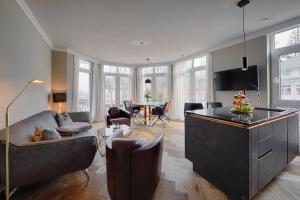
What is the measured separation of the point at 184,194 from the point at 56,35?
14.5 ft

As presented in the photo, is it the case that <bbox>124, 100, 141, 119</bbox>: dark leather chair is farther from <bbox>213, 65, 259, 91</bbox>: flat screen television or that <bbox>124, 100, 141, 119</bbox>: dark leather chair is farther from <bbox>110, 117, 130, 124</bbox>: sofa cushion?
<bbox>213, 65, 259, 91</bbox>: flat screen television

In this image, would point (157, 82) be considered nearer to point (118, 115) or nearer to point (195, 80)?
point (195, 80)

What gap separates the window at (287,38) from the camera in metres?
3.13

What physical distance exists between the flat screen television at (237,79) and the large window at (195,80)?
38.0 inches

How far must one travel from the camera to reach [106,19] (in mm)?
2885

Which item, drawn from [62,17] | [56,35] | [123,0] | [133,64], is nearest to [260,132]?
[123,0]

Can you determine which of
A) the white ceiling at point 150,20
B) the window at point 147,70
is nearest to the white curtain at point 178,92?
the window at point 147,70

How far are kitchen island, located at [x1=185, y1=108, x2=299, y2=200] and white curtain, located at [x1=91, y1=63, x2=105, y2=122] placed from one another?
15.9 feet

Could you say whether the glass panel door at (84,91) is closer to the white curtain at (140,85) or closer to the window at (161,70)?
the white curtain at (140,85)

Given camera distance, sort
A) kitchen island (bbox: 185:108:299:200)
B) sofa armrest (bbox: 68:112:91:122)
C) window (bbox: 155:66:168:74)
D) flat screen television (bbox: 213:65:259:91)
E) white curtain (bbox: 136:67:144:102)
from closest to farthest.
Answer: kitchen island (bbox: 185:108:299:200), flat screen television (bbox: 213:65:259:91), sofa armrest (bbox: 68:112:91:122), window (bbox: 155:66:168:74), white curtain (bbox: 136:67:144:102)

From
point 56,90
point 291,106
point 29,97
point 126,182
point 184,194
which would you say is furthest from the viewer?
point 56,90

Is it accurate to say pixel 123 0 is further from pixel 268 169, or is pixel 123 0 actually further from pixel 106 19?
pixel 268 169

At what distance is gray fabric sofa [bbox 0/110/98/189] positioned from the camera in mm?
1501

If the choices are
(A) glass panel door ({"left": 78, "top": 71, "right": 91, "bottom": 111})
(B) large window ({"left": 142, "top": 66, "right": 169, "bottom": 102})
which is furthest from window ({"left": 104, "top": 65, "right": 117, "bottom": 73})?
(B) large window ({"left": 142, "top": 66, "right": 169, "bottom": 102})
